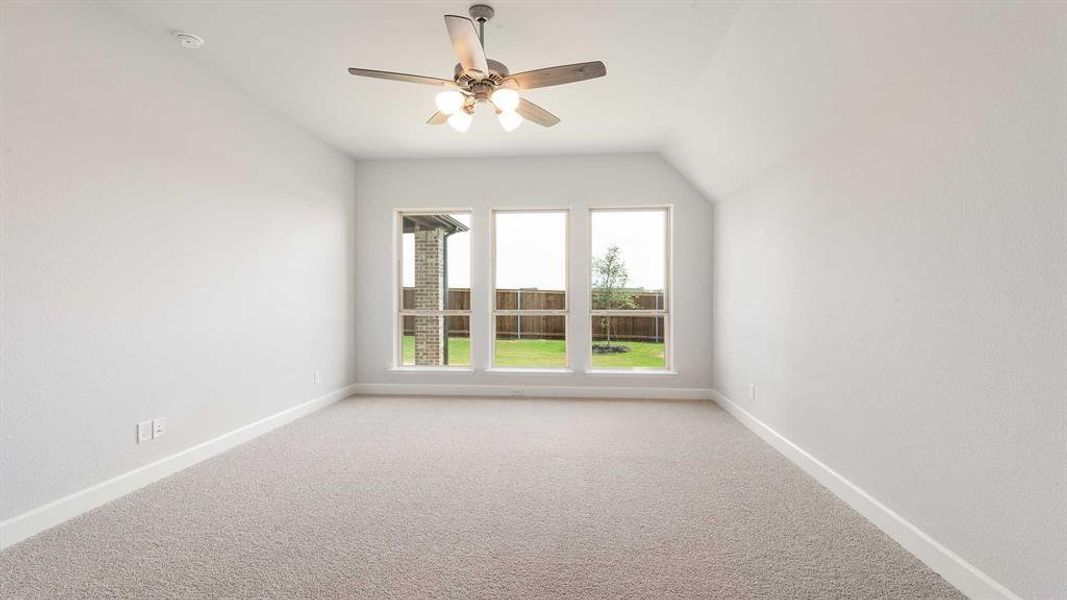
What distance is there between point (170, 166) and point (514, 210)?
10.2 ft

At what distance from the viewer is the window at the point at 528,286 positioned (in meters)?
5.22

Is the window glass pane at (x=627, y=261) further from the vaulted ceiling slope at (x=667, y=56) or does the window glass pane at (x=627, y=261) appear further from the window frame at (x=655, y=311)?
the vaulted ceiling slope at (x=667, y=56)

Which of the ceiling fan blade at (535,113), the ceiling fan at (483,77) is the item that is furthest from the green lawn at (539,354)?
the ceiling fan at (483,77)

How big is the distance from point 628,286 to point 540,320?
107cm

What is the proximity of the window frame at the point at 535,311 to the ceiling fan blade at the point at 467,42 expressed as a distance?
2.85 metres

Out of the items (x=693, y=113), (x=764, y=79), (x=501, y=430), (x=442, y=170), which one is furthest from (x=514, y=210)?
(x=764, y=79)

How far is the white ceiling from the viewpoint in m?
2.46

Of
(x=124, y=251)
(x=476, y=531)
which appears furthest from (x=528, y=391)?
(x=124, y=251)

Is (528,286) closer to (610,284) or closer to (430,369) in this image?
(610,284)

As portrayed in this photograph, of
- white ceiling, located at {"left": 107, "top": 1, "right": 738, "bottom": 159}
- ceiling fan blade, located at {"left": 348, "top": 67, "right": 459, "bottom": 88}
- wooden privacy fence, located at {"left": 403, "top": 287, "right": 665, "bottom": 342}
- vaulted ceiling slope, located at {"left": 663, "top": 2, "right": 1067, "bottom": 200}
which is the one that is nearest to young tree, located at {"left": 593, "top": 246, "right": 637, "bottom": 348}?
wooden privacy fence, located at {"left": 403, "top": 287, "right": 665, "bottom": 342}

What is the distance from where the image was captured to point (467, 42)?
6.88 ft

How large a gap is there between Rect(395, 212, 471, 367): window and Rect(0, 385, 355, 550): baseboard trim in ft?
5.62

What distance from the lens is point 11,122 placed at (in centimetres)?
204

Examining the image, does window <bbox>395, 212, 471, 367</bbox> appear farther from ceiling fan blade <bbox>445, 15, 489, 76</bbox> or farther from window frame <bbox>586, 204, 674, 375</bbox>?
ceiling fan blade <bbox>445, 15, 489, 76</bbox>
